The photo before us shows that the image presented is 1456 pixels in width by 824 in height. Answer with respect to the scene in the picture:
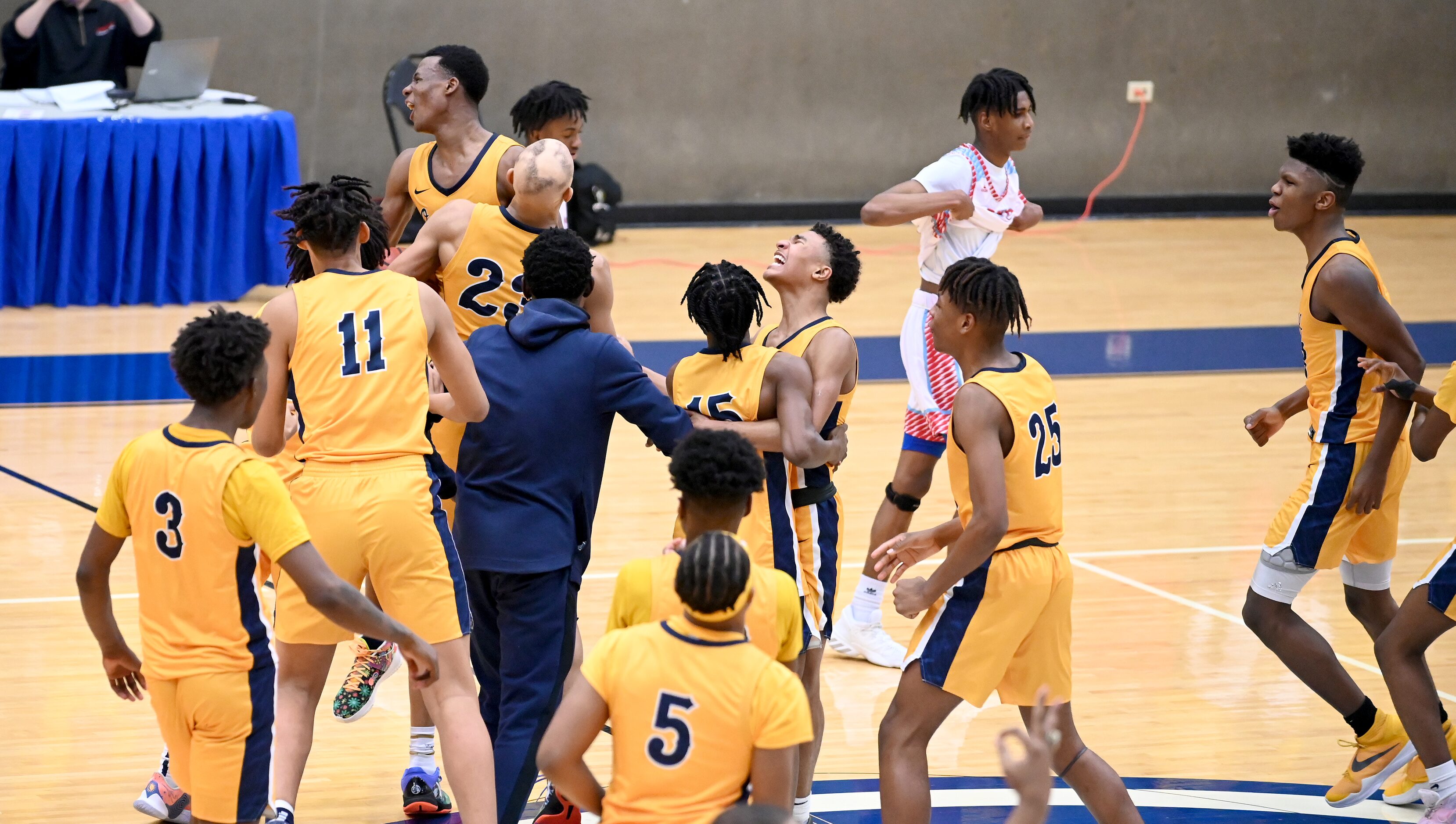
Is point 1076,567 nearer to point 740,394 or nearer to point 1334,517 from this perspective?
point 1334,517

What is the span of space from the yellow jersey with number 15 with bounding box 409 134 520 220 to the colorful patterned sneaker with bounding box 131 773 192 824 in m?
1.62

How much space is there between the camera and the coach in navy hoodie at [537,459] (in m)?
3.30

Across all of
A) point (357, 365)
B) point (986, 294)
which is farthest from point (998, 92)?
point (357, 365)

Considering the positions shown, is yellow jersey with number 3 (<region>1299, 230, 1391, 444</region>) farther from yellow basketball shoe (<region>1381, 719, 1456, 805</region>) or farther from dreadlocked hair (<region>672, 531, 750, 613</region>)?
dreadlocked hair (<region>672, 531, 750, 613</region>)

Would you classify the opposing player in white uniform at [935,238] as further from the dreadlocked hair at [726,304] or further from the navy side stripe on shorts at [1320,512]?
the dreadlocked hair at [726,304]

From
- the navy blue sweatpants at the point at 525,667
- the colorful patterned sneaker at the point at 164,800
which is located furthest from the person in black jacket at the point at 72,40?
the navy blue sweatpants at the point at 525,667

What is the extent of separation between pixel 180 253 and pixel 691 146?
5.23m

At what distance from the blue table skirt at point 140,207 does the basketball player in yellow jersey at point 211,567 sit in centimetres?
754

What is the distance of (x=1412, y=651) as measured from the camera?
362 cm

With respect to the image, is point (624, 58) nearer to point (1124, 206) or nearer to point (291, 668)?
point (1124, 206)

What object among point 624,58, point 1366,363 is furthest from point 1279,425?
point 624,58

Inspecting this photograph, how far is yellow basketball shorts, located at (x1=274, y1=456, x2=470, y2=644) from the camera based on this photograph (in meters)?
3.22

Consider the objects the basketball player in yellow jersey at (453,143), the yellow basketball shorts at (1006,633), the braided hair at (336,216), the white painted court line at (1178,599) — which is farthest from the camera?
the white painted court line at (1178,599)

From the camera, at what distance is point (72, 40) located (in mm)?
10305
